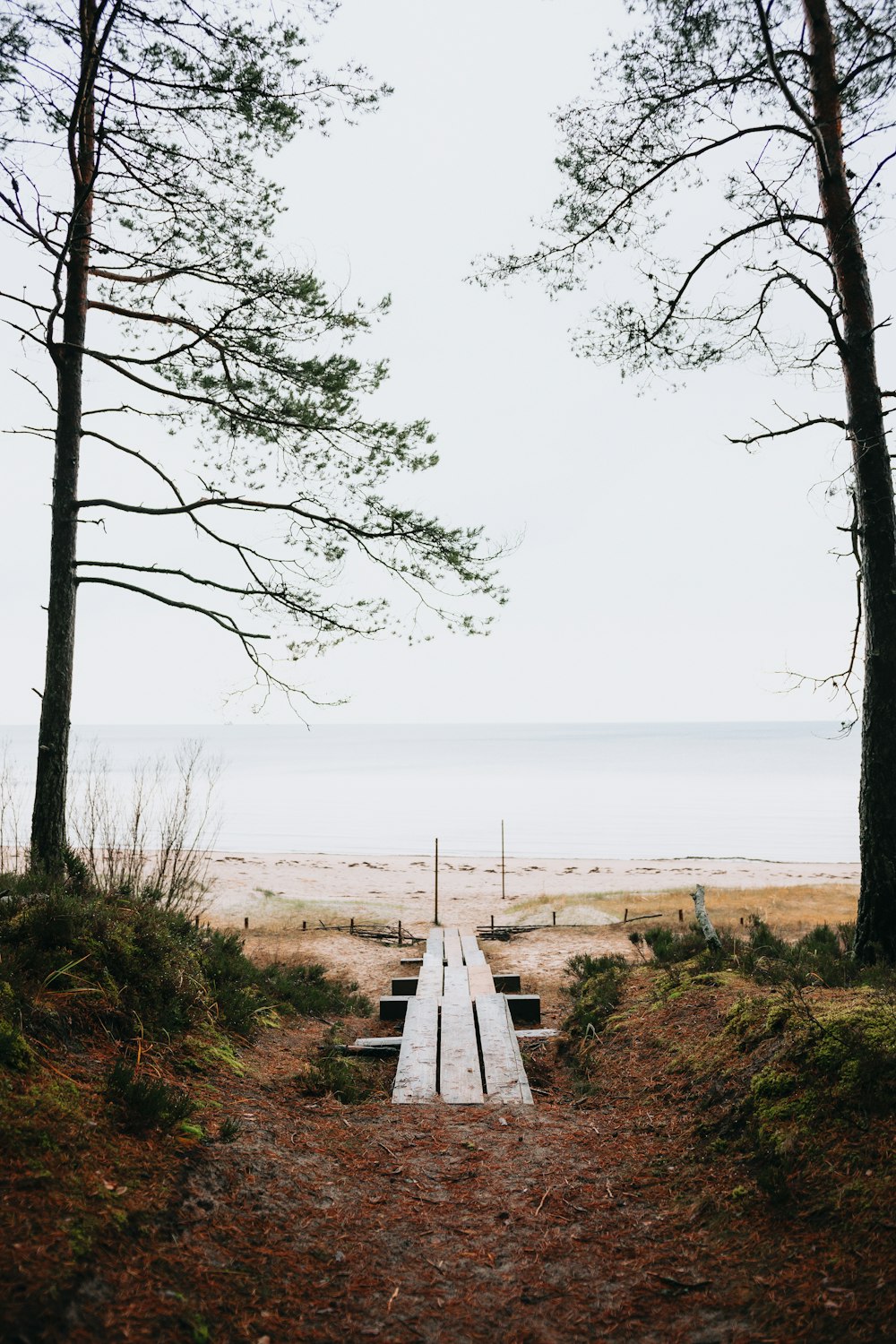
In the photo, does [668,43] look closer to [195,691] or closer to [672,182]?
[672,182]

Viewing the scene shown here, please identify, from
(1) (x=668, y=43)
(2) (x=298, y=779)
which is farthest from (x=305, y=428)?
(2) (x=298, y=779)

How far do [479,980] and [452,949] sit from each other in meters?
2.12

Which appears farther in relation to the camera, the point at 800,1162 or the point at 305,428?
the point at 305,428

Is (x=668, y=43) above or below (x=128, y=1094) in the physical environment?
above

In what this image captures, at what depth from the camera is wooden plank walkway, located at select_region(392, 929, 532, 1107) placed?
5316 millimetres

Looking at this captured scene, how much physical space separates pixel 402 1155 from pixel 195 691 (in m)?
5.36

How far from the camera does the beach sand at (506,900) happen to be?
12.2 metres

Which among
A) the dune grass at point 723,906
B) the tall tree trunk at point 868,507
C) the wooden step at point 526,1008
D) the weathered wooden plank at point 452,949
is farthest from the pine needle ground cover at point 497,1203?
the dune grass at point 723,906

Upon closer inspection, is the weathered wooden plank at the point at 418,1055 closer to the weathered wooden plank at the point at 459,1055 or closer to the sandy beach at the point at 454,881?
the weathered wooden plank at the point at 459,1055

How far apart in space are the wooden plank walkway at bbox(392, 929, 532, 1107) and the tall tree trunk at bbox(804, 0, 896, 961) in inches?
125

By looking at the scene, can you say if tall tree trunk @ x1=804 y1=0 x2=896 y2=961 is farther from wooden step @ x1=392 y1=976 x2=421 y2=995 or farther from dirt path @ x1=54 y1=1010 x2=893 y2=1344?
wooden step @ x1=392 y1=976 x2=421 y2=995

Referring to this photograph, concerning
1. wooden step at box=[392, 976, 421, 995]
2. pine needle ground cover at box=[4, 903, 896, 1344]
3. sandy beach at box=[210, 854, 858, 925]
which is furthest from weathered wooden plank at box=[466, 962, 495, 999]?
sandy beach at box=[210, 854, 858, 925]

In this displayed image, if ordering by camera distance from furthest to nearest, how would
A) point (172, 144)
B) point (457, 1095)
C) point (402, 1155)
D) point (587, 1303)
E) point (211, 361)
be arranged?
point (211, 361) < point (172, 144) < point (457, 1095) < point (402, 1155) < point (587, 1303)

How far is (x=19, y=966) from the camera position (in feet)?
14.6
